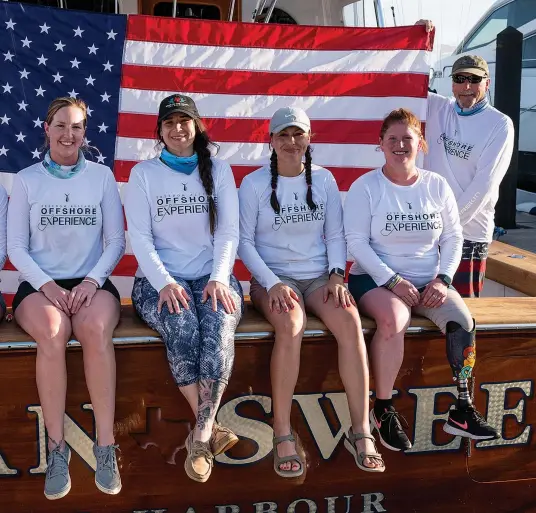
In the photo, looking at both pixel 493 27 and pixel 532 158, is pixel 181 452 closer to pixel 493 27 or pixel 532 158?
pixel 532 158

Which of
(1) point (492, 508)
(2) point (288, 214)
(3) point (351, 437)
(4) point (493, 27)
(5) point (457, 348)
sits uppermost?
(4) point (493, 27)

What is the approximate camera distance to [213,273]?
3064 millimetres

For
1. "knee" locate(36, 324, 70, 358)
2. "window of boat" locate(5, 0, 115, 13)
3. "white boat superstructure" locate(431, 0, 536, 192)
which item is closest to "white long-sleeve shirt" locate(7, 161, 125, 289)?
"knee" locate(36, 324, 70, 358)

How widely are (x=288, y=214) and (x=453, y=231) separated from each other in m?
0.79

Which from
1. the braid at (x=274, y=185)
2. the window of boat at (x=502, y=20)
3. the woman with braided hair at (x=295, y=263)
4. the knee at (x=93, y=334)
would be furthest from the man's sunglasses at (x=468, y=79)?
the window of boat at (x=502, y=20)

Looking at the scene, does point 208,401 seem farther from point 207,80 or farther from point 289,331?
point 207,80

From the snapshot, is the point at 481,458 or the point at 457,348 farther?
the point at 481,458

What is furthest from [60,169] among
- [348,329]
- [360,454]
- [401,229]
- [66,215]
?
[360,454]

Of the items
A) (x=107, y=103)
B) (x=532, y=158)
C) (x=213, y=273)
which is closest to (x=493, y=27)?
(x=532, y=158)

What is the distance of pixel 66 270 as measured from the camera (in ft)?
10.2

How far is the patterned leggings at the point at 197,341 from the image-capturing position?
113 inches

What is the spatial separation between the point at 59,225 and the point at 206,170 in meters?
0.68

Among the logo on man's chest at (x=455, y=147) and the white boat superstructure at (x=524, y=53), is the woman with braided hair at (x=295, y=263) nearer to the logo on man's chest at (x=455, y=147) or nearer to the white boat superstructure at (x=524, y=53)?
the logo on man's chest at (x=455, y=147)

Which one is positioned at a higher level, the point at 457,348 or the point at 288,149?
the point at 288,149
